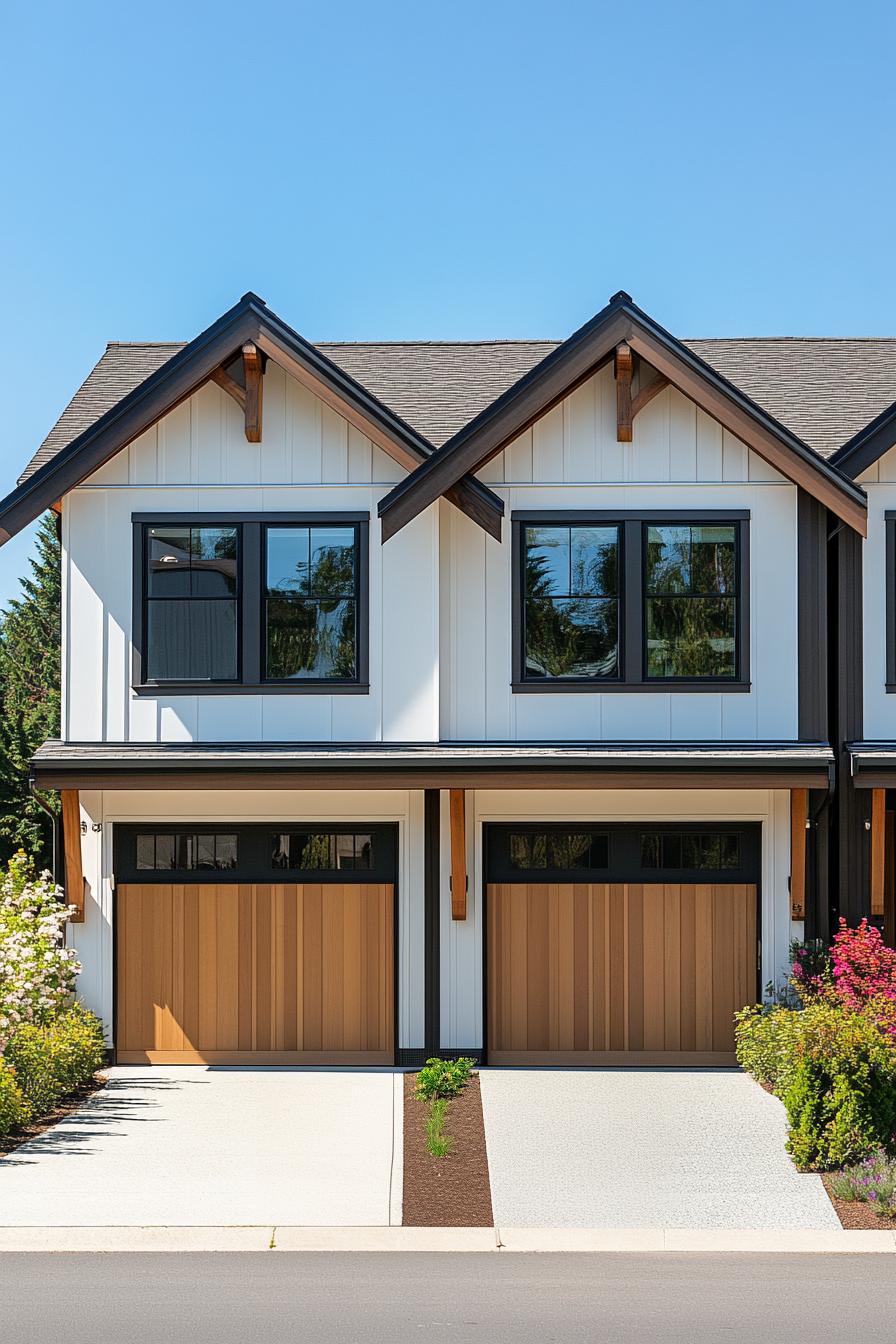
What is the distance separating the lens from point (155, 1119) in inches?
477

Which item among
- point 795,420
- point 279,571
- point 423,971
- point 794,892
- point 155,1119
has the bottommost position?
point 155,1119

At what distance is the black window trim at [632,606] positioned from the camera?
46.9 ft

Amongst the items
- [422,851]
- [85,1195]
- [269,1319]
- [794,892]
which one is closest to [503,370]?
[422,851]

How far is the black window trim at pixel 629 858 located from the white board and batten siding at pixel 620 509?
1067mm

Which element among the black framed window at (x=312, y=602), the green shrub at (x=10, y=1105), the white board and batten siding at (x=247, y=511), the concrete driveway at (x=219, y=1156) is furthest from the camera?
the black framed window at (x=312, y=602)

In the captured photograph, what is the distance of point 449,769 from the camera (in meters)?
13.6

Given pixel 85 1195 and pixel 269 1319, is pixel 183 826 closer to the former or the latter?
pixel 85 1195

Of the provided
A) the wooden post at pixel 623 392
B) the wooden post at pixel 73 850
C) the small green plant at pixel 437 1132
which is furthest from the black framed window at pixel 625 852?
the wooden post at pixel 73 850

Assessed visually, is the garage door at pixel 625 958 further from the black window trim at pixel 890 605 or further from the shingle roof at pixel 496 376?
the shingle roof at pixel 496 376

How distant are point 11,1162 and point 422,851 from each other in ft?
18.3

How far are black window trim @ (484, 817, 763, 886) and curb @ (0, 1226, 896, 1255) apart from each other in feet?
18.8

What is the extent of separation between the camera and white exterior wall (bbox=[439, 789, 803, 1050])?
47.3 ft

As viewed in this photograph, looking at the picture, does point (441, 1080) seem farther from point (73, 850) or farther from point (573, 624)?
point (573, 624)

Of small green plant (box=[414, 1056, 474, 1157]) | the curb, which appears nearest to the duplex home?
small green plant (box=[414, 1056, 474, 1157])
